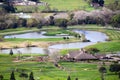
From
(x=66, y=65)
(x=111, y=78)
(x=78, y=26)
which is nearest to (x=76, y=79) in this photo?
(x=111, y=78)

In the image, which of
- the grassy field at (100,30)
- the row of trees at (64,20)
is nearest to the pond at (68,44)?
the grassy field at (100,30)

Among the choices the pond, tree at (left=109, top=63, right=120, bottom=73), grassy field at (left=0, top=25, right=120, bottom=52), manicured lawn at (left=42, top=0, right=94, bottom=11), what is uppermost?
manicured lawn at (left=42, top=0, right=94, bottom=11)

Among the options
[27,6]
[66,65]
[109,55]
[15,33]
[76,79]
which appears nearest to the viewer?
[76,79]

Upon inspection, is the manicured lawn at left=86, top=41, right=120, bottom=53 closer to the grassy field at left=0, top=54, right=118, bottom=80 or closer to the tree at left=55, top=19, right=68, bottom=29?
the grassy field at left=0, top=54, right=118, bottom=80

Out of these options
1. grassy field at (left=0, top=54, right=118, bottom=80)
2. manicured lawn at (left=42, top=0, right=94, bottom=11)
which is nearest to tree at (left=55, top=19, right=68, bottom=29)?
manicured lawn at (left=42, top=0, right=94, bottom=11)

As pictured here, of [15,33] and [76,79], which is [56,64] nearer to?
[76,79]

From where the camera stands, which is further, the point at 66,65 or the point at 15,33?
the point at 15,33

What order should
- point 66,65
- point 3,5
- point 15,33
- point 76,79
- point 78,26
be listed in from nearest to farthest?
point 76,79, point 66,65, point 15,33, point 78,26, point 3,5

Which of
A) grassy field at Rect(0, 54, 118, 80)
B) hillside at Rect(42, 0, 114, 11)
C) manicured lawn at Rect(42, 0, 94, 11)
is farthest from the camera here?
hillside at Rect(42, 0, 114, 11)
